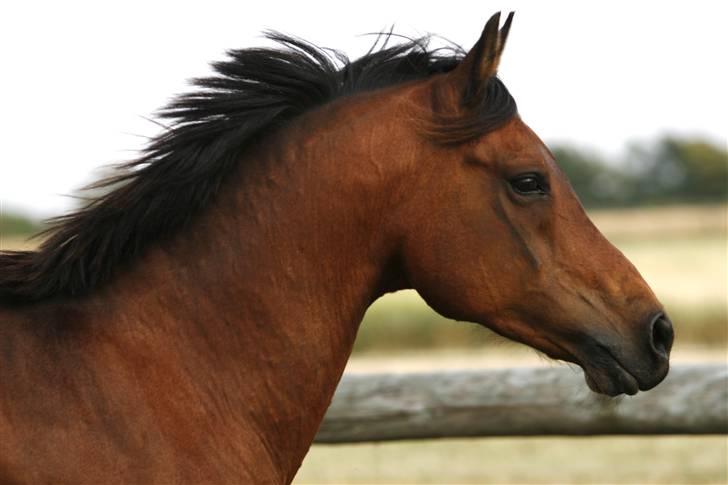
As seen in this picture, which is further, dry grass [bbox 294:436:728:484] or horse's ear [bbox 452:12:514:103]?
dry grass [bbox 294:436:728:484]

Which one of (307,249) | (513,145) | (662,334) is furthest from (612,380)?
(307,249)

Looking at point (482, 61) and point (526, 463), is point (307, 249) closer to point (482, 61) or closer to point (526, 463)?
point (482, 61)

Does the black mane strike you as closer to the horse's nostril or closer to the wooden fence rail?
the horse's nostril

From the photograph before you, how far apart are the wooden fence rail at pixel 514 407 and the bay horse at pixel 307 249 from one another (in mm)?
2608

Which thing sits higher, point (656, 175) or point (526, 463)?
point (526, 463)

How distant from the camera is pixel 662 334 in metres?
3.09

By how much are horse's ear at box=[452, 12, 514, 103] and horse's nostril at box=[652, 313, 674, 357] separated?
0.77 m

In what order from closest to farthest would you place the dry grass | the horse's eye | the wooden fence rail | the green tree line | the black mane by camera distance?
the black mane → the horse's eye → the wooden fence rail → the dry grass → the green tree line

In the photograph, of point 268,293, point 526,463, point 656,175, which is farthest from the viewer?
point 656,175

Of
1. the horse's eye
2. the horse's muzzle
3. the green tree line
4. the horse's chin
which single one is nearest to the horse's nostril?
the horse's muzzle

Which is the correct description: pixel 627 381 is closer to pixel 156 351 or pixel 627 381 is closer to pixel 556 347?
pixel 556 347

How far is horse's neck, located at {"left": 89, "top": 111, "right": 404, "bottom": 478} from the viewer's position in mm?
2955

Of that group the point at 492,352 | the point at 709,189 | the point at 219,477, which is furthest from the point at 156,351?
the point at 709,189

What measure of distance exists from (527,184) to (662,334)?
1.79 ft
